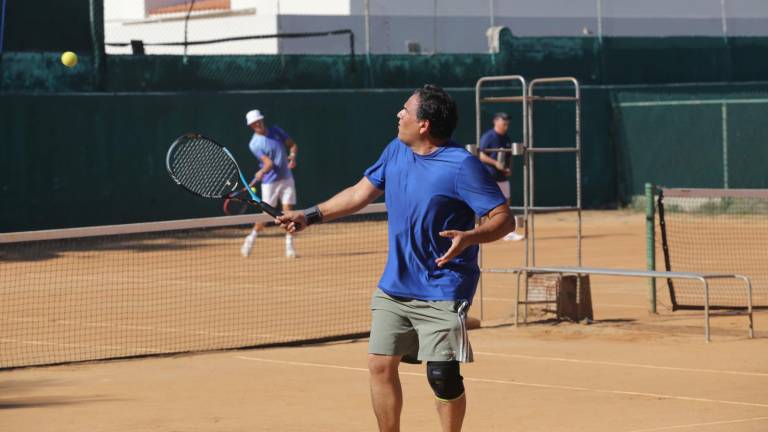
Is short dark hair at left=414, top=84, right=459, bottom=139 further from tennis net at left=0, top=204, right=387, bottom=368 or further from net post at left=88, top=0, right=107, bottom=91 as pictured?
net post at left=88, top=0, right=107, bottom=91

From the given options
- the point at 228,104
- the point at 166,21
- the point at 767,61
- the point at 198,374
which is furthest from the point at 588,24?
the point at 198,374

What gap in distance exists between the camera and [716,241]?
770 inches

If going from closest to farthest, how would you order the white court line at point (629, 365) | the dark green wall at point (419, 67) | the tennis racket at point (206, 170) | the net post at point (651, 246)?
the tennis racket at point (206, 170) < the white court line at point (629, 365) < the net post at point (651, 246) < the dark green wall at point (419, 67)

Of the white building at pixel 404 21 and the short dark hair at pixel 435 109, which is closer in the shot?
the short dark hair at pixel 435 109

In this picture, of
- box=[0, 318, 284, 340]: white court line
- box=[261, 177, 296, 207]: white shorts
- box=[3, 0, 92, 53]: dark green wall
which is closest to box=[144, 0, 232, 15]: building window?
box=[3, 0, 92, 53]: dark green wall

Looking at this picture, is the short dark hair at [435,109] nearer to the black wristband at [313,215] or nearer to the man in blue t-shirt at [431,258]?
the man in blue t-shirt at [431,258]

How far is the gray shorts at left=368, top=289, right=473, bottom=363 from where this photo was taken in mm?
6012

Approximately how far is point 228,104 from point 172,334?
12450 millimetres

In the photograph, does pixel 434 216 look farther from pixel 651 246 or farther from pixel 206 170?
pixel 651 246

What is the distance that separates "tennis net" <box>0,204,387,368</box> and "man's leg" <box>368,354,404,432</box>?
4.18 m

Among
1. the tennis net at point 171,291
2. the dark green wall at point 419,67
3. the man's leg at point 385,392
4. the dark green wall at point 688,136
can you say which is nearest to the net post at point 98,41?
the dark green wall at point 419,67

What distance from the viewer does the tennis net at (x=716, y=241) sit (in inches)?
476

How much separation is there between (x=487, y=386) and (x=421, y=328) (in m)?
2.60

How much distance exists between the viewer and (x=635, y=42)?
28.1 meters
